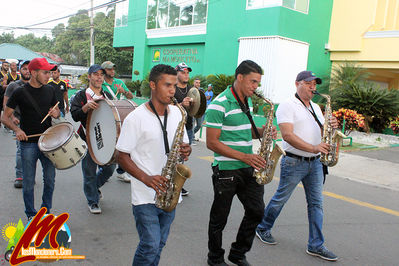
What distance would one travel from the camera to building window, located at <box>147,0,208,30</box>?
22281mm

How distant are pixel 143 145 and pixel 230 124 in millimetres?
1010

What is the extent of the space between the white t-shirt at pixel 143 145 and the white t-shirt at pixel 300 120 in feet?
5.44

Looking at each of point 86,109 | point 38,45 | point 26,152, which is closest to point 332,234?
point 86,109

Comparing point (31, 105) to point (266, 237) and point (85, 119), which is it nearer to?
point (85, 119)

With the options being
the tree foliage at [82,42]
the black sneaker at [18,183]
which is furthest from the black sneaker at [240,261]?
the tree foliage at [82,42]

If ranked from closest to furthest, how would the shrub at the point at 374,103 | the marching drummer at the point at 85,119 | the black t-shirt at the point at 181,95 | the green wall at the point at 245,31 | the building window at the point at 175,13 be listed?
the marching drummer at the point at 85,119, the black t-shirt at the point at 181,95, the shrub at the point at 374,103, the green wall at the point at 245,31, the building window at the point at 175,13

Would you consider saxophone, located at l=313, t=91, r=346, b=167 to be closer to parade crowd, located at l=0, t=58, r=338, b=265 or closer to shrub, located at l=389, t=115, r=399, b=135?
parade crowd, located at l=0, t=58, r=338, b=265

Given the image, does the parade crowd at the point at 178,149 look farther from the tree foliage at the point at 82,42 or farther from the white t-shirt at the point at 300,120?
the tree foliage at the point at 82,42

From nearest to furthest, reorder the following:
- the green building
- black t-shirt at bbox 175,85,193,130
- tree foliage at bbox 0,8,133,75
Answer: black t-shirt at bbox 175,85,193,130 < the green building < tree foliage at bbox 0,8,133,75

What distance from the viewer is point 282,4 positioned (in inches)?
672

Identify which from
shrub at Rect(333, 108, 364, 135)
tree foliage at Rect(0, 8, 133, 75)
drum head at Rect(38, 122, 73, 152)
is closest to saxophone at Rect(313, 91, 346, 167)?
drum head at Rect(38, 122, 73, 152)

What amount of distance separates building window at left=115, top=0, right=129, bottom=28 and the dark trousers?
27022 mm

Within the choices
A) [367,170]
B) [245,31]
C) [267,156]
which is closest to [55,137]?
[267,156]

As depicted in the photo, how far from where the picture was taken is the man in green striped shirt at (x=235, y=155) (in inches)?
139
